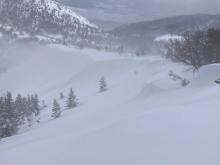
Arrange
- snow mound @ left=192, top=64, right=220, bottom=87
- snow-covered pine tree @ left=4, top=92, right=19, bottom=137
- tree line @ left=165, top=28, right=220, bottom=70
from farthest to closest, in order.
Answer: snow-covered pine tree @ left=4, top=92, right=19, bottom=137 → tree line @ left=165, top=28, right=220, bottom=70 → snow mound @ left=192, top=64, right=220, bottom=87

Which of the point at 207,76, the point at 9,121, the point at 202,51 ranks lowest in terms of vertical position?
the point at 9,121

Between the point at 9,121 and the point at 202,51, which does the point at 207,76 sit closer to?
the point at 202,51

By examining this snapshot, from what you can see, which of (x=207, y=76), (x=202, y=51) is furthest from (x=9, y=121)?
(x=207, y=76)

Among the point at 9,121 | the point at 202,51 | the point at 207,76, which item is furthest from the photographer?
the point at 9,121

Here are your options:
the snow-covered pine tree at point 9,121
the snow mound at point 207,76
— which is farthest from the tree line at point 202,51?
the snow-covered pine tree at point 9,121

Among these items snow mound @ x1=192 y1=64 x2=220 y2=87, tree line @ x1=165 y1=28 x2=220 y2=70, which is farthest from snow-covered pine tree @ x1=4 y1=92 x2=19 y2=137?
snow mound @ x1=192 y1=64 x2=220 y2=87

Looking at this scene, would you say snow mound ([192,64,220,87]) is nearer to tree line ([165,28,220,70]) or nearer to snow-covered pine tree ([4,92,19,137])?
tree line ([165,28,220,70])

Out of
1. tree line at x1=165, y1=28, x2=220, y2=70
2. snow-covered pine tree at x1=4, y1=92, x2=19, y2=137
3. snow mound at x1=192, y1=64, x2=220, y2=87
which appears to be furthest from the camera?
snow-covered pine tree at x1=4, y1=92, x2=19, y2=137

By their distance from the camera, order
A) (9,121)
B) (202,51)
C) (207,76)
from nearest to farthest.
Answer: (207,76)
(202,51)
(9,121)

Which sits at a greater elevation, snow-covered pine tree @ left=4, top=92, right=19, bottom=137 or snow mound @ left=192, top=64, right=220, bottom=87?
snow mound @ left=192, top=64, right=220, bottom=87

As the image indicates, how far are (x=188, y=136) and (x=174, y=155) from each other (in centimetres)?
146

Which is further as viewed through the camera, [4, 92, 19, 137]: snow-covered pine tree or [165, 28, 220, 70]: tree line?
[4, 92, 19, 137]: snow-covered pine tree

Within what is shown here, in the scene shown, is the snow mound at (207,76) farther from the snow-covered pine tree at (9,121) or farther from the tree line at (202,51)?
the snow-covered pine tree at (9,121)

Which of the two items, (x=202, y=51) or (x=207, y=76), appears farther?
(x=202, y=51)
